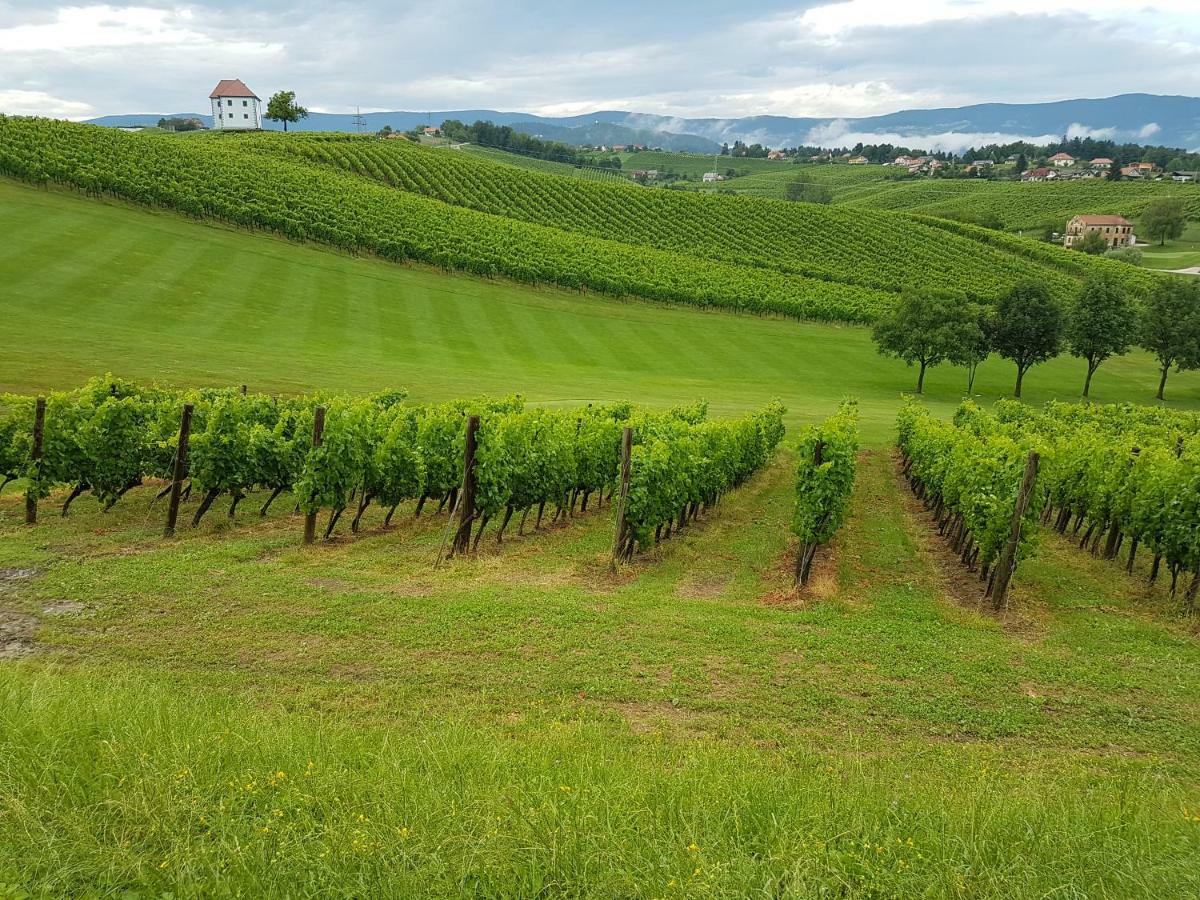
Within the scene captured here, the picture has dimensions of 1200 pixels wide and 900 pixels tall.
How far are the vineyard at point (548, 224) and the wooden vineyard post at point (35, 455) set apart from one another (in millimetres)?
46116

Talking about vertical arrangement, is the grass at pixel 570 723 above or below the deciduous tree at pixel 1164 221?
below

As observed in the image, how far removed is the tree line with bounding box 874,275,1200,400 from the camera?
45281 mm

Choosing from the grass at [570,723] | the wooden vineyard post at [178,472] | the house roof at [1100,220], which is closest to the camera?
the grass at [570,723]

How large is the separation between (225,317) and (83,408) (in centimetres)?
2602

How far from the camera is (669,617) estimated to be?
1050 cm

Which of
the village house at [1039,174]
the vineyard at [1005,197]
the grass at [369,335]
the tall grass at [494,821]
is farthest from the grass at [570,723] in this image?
the village house at [1039,174]

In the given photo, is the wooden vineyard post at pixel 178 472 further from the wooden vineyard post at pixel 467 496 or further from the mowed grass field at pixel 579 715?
the wooden vineyard post at pixel 467 496

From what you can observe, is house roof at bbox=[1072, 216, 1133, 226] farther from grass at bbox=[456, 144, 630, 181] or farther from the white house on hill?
the white house on hill

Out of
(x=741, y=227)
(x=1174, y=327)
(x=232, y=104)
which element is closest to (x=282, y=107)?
(x=232, y=104)

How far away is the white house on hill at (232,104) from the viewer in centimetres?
16525

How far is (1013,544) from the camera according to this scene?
1182 cm

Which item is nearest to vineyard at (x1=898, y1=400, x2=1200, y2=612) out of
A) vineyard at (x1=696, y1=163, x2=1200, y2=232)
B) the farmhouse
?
vineyard at (x1=696, y1=163, x2=1200, y2=232)

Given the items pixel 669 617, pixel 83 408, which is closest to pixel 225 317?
pixel 83 408

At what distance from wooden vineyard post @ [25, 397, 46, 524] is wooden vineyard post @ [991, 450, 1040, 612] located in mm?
17408
